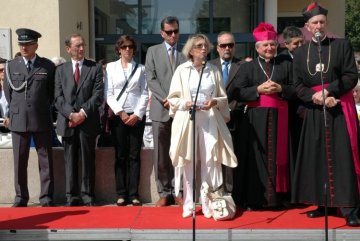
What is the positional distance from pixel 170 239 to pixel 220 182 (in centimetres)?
87

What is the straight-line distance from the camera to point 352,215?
6.00 metres

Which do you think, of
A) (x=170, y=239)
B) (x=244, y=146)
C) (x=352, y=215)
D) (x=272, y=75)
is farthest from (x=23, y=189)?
(x=352, y=215)

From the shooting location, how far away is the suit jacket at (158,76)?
7055 millimetres

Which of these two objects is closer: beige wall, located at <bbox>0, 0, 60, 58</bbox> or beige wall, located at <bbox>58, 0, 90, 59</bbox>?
beige wall, located at <bbox>0, 0, 60, 58</bbox>

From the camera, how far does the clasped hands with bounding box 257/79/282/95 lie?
6.43 meters

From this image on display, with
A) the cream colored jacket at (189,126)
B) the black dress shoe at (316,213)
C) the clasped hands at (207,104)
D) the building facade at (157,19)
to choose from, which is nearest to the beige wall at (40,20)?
the building facade at (157,19)

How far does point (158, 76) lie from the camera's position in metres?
7.14

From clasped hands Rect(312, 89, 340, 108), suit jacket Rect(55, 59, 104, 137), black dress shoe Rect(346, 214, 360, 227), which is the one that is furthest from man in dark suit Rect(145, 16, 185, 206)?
black dress shoe Rect(346, 214, 360, 227)

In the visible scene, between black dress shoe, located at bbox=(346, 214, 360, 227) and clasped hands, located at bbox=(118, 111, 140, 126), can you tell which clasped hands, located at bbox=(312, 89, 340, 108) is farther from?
clasped hands, located at bbox=(118, 111, 140, 126)

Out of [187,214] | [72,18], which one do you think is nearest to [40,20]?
[72,18]

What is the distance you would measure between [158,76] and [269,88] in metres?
1.45

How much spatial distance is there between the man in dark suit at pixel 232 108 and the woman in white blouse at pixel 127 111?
106 centimetres

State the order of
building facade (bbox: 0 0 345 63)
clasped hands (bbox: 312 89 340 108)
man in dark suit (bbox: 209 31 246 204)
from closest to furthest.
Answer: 1. clasped hands (bbox: 312 89 340 108)
2. man in dark suit (bbox: 209 31 246 204)
3. building facade (bbox: 0 0 345 63)

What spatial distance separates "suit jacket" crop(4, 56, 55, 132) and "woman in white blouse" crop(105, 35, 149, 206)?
2.60ft
